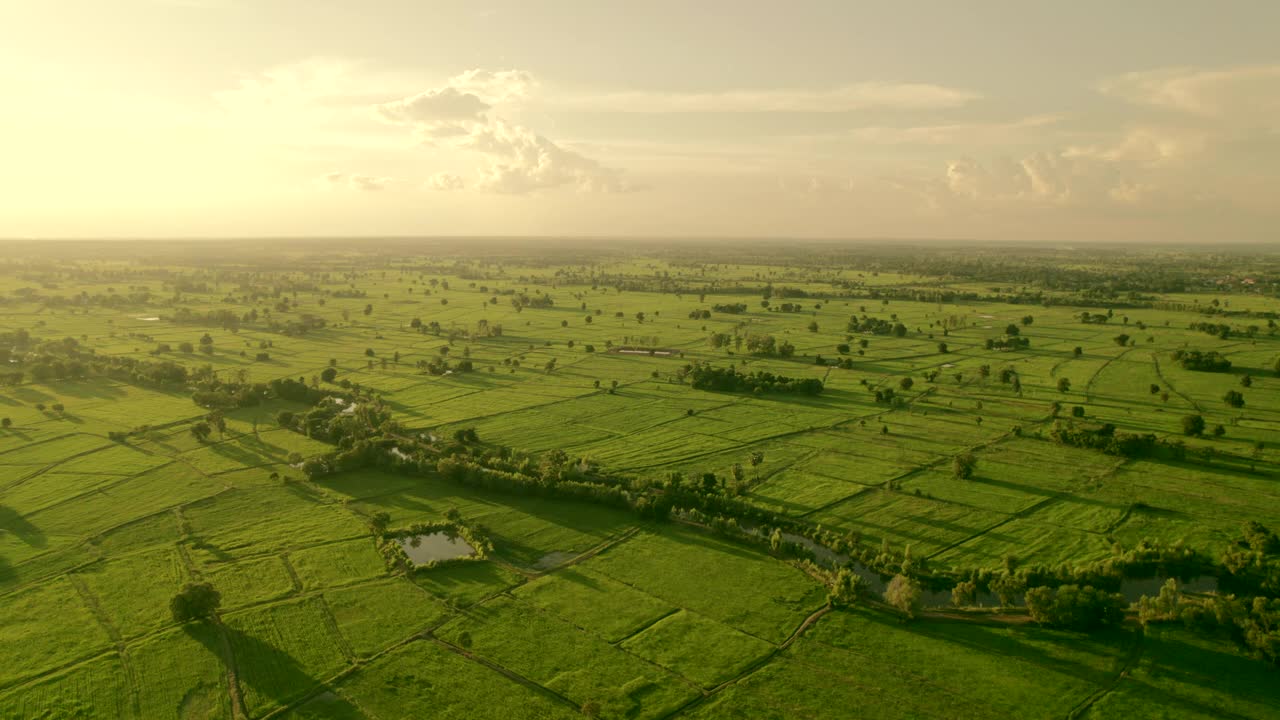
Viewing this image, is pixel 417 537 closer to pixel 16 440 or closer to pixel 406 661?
pixel 406 661

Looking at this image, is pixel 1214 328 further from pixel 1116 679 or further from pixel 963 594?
pixel 1116 679

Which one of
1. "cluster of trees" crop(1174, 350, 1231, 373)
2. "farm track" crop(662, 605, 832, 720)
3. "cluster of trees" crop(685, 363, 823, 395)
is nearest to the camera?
"farm track" crop(662, 605, 832, 720)

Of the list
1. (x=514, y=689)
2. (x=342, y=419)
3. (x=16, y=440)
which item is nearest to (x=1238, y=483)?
(x=514, y=689)

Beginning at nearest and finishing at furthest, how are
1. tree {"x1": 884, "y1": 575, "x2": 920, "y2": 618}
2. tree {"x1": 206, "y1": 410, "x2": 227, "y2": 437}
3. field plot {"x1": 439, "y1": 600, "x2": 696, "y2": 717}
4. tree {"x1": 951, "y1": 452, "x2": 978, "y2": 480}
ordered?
field plot {"x1": 439, "y1": 600, "x2": 696, "y2": 717}, tree {"x1": 884, "y1": 575, "x2": 920, "y2": 618}, tree {"x1": 951, "y1": 452, "x2": 978, "y2": 480}, tree {"x1": 206, "y1": 410, "x2": 227, "y2": 437}

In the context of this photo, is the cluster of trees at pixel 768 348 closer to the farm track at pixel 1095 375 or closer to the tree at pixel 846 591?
the farm track at pixel 1095 375

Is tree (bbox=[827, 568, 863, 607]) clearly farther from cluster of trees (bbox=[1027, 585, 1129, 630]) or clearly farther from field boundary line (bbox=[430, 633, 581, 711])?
field boundary line (bbox=[430, 633, 581, 711])

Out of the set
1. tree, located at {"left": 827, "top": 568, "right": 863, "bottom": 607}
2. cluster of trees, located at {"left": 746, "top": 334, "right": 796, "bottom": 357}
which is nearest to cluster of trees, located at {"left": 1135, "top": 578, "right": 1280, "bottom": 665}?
tree, located at {"left": 827, "top": 568, "right": 863, "bottom": 607}

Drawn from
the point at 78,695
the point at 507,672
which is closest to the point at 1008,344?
the point at 507,672

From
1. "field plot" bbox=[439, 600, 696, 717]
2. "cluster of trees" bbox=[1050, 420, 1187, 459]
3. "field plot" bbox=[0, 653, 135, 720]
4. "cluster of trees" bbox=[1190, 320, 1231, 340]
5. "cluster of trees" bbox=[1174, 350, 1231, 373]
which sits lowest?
"field plot" bbox=[0, 653, 135, 720]
